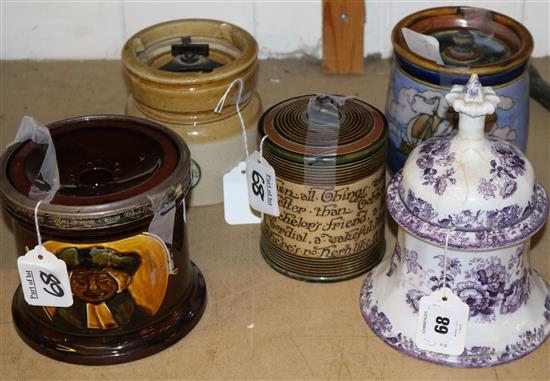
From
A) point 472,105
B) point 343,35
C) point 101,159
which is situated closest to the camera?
point 472,105

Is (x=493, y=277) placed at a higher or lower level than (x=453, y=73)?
lower

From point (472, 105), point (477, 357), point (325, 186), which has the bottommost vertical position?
point (477, 357)

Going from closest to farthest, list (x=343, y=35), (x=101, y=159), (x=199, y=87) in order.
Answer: (x=101, y=159) < (x=199, y=87) < (x=343, y=35)

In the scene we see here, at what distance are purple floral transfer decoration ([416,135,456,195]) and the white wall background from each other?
0.61m

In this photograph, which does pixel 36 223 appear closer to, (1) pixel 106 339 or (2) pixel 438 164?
(1) pixel 106 339

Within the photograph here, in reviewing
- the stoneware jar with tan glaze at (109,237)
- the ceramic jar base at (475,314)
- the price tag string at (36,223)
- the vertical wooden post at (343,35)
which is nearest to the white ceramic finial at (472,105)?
the ceramic jar base at (475,314)

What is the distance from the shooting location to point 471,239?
37.4 inches

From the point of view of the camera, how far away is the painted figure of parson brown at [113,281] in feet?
3.18

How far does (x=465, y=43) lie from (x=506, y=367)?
396 mm

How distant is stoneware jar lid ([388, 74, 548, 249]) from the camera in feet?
3.11

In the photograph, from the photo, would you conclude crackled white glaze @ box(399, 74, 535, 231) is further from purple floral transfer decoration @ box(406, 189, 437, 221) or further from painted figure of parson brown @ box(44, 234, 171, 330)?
painted figure of parson brown @ box(44, 234, 171, 330)

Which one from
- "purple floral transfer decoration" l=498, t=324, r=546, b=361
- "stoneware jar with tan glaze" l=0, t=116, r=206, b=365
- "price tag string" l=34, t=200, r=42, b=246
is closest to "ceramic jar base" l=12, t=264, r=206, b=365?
"stoneware jar with tan glaze" l=0, t=116, r=206, b=365

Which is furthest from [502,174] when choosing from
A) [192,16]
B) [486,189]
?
[192,16]

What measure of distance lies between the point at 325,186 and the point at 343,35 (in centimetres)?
51
